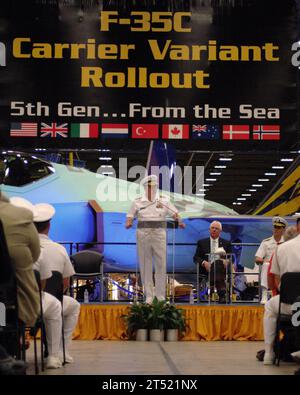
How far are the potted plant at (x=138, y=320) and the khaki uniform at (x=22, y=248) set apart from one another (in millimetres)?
5750

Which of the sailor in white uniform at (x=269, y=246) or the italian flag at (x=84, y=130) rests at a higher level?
the italian flag at (x=84, y=130)

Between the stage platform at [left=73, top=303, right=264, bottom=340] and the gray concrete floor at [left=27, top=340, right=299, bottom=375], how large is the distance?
357mm

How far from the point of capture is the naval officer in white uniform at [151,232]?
11352mm

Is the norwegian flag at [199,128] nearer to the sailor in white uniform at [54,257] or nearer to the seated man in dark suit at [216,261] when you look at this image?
the seated man in dark suit at [216,261]

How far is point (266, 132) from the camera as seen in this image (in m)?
13.9

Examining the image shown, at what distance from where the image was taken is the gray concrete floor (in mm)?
7102

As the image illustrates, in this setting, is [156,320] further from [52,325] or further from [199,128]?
[52,325]

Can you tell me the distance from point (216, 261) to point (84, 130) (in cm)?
345

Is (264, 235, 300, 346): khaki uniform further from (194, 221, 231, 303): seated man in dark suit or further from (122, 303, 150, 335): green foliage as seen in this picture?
(194, 221, 231, 303): seated man in dark suit

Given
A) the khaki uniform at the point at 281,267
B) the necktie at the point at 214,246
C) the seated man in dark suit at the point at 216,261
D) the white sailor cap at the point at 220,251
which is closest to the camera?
the khaki uniform at the point at 281,267

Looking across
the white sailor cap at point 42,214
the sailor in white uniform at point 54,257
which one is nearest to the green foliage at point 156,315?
the sailor in white uniform at point 54,257

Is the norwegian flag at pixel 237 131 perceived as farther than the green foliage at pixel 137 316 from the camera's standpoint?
Yes

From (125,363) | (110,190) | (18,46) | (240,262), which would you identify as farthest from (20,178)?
(125,363)

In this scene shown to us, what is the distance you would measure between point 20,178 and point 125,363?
8.91 metres
